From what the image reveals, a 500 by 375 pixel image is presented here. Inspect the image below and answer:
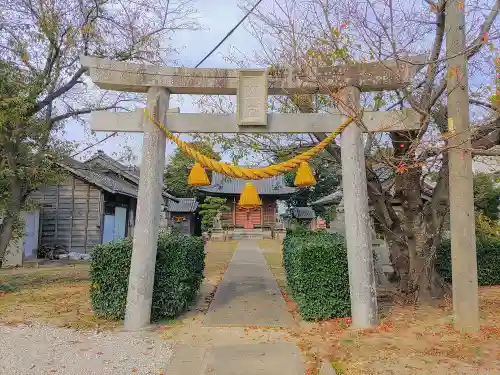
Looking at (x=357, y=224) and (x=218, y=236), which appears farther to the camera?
(x=218, y=236)

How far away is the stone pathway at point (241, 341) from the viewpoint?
194 inches

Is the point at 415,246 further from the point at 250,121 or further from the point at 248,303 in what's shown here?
the point at 250,121

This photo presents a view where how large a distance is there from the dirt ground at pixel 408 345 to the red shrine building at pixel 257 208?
30053 mm

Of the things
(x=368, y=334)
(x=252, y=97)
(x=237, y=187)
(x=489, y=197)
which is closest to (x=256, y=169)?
(x=252, y=97)

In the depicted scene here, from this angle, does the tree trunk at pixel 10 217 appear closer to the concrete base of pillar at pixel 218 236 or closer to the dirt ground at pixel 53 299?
the dirt ground at pixel 53 299

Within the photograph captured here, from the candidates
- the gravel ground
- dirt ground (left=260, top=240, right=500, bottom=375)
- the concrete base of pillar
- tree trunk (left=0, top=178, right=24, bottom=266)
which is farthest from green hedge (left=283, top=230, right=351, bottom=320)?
the concrete base of pillar

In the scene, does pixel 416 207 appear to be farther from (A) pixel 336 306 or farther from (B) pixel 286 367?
(B) pixel 286 367

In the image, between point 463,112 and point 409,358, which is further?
point 463,112

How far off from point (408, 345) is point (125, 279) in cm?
452

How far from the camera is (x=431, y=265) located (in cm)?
857

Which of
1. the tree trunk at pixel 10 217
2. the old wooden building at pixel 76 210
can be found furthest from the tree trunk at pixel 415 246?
the old wooden building at pixel 76 210

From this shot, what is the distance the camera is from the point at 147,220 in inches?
271

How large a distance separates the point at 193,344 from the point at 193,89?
163 inches

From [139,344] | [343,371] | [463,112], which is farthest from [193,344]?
[463,112]
